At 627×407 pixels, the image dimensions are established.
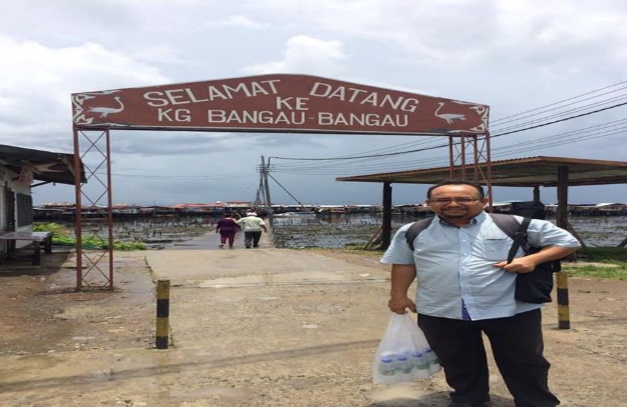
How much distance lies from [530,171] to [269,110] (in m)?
11.0

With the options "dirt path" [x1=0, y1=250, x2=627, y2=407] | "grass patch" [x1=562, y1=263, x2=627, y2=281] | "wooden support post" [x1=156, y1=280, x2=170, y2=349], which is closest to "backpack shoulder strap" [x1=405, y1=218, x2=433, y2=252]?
"dirt path" [x1=0, y1=250, x2=627, y2=407]

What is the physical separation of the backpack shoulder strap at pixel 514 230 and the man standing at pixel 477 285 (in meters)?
0.03

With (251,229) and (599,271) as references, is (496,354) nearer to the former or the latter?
(599,271)

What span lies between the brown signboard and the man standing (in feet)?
20.3

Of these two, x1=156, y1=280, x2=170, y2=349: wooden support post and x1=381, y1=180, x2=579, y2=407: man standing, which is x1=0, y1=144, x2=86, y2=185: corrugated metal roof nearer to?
x1=156, y1=280, x2=170, y2=349: wooden support post

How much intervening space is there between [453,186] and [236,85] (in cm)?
651

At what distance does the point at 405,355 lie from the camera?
3768 mm

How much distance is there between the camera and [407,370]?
148 inches

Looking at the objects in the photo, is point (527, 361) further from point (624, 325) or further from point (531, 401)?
point (624, 325)

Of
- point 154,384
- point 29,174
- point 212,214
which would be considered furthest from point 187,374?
point 212,214

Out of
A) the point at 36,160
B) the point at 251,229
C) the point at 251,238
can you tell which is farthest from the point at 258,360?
the point at 251,238

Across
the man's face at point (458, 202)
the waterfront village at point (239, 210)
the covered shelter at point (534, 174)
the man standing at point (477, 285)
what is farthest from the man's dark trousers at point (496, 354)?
the waterfront village at point (239, 210)

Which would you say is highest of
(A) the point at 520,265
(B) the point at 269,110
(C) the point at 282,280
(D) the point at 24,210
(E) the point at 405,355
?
(B) the point at 269,110

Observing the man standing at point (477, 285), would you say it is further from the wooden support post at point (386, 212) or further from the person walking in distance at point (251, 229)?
the wooden support post at point (386, 212)
